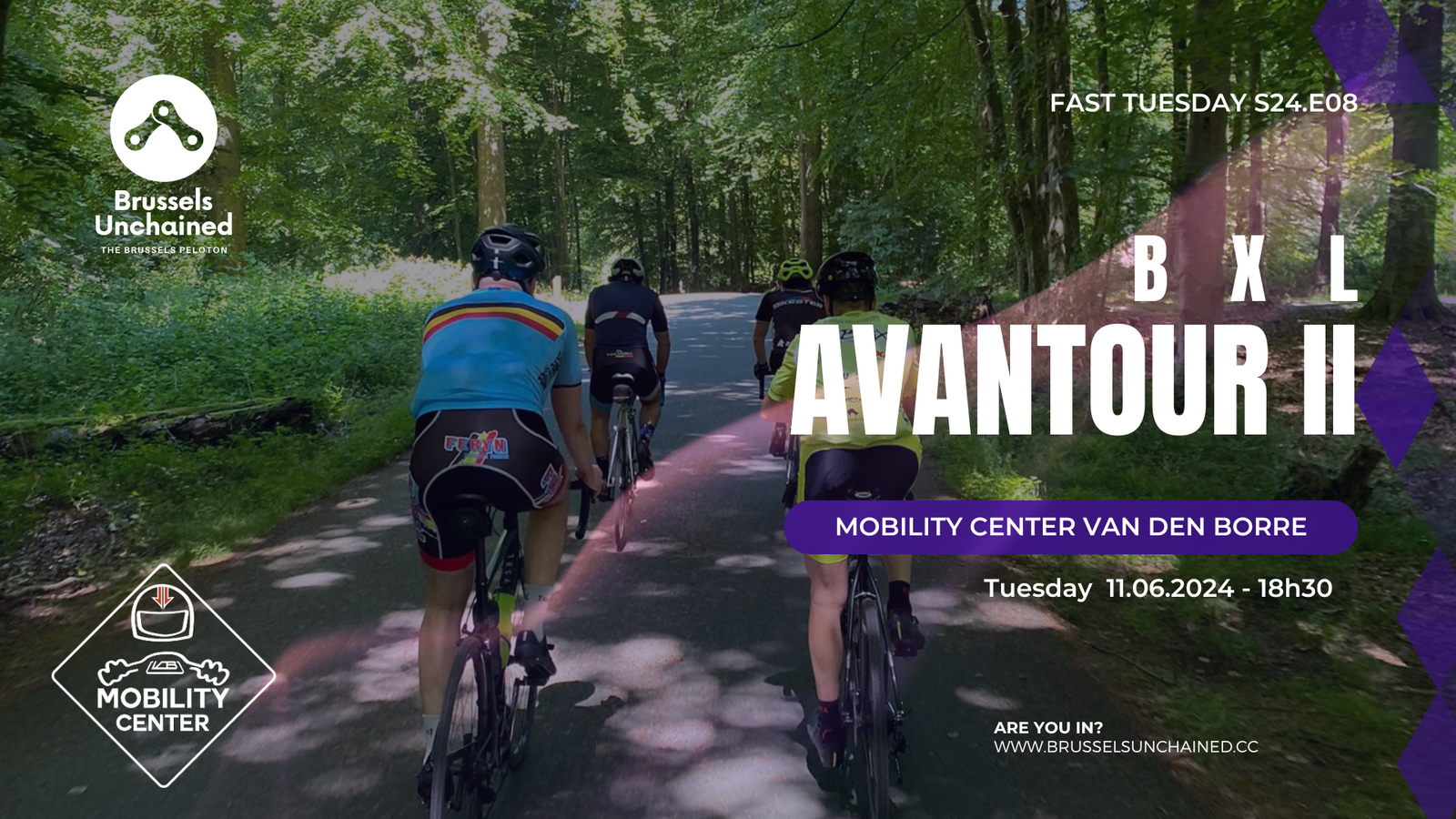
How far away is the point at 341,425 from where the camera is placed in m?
10.7

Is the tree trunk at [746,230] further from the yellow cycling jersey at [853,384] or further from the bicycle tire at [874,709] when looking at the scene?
the bicycle tire at [874,709]

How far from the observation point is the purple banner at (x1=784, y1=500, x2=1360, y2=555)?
641 cm

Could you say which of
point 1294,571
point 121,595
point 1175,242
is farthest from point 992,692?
point 1175,242

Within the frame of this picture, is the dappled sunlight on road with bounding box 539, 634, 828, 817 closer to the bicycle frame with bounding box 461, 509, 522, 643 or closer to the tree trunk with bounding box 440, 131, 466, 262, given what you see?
the bicycle frame with bounding box 461, 509, 522, 643

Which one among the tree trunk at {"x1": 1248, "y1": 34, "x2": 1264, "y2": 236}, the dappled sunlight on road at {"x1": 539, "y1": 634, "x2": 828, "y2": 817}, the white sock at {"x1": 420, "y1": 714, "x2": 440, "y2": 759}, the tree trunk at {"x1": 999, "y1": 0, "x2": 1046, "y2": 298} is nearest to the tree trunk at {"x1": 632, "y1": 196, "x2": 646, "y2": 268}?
the tree trunk at {"x1": 999, "y1": 0, "x2": 1046, "y2": 298}

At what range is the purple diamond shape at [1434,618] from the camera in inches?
212

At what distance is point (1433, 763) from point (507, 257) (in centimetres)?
450

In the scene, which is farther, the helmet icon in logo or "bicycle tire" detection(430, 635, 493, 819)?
the helmet icon in logo

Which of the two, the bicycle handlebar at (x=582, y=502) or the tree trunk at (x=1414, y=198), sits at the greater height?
the tree trunk at (x=1414, y=198)

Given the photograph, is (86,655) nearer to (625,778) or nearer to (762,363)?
(625,778)

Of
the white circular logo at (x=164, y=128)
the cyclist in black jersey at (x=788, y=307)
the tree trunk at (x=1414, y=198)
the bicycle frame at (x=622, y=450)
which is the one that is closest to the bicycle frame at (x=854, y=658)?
the bicycle frame at (x=622, y=450)

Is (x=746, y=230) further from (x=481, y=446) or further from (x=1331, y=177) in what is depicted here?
(x=481, y=446)

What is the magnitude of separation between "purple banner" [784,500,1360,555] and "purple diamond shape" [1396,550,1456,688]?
53cm

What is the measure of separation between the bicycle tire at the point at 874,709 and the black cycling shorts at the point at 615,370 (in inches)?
154
